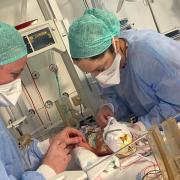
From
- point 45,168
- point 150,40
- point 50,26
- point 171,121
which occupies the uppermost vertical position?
point 50,26

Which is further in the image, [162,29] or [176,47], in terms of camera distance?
[162,29]

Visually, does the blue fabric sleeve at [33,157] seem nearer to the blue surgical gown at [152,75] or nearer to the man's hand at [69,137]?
the man's hand at [69,137]

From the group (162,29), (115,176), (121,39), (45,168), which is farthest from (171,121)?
(162,29)

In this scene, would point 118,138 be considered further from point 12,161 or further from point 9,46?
point 9,46

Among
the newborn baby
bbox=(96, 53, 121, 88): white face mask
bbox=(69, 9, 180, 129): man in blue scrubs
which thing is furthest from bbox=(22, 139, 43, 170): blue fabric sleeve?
bbox=(96, 53, 121, 88): white face mask

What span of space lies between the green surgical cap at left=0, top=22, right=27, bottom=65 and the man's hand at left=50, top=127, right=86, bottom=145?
443mm

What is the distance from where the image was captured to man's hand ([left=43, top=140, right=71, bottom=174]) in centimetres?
142

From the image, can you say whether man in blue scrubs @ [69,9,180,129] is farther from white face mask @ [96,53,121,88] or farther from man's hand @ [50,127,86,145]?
man's hand @ [50,127,86,145]

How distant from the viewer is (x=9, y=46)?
138 centimetres

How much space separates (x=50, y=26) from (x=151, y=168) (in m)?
1.08

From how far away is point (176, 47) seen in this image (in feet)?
5.38

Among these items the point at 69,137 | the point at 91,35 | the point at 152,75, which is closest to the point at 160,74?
the point at 152,75

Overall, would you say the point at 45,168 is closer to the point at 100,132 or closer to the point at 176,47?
the point at 100,132

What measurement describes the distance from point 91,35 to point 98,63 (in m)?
0.17
